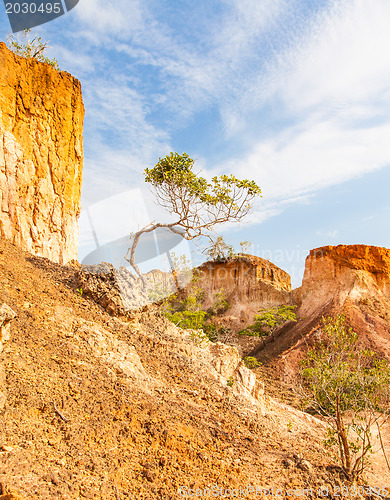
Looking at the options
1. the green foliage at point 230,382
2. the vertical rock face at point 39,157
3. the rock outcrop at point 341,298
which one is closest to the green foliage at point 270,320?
the rock outcrop at point 341,298

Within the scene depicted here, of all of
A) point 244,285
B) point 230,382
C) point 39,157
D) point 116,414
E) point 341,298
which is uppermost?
point 244,285

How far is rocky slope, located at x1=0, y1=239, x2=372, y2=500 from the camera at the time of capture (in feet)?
13.3

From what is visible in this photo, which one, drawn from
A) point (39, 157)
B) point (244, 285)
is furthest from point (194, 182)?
point (244, 285)

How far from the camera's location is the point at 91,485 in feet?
12.6

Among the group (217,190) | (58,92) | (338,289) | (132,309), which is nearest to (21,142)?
(58,92)

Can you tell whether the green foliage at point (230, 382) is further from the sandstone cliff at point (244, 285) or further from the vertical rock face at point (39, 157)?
the sandstone cliff at point (244, 285)

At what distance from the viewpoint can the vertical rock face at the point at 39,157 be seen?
10.0 meters

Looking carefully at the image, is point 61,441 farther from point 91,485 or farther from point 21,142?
point 21,142

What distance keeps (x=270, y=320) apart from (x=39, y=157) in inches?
670

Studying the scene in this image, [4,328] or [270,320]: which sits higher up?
[270,320]

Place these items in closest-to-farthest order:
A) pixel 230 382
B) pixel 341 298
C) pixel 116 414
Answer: pixel 116 414
pixel 230 382
pixel 341 298

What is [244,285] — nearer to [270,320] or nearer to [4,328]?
[270,320]

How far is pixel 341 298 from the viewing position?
68.6ft

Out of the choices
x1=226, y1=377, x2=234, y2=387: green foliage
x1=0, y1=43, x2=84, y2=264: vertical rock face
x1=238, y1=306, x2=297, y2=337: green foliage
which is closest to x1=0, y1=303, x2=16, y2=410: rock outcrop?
x1=0, y1=43, x2=84, y2=264: vertical rock face
